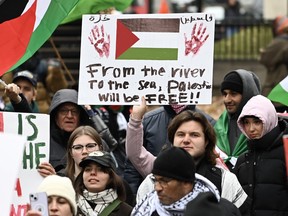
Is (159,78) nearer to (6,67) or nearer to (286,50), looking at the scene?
(6,67)

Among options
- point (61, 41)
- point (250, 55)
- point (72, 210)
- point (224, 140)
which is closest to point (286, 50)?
point (61, 41)

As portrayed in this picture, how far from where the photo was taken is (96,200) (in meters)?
9.45

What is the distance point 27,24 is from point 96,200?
6.09 ft

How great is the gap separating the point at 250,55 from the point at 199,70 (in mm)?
14757

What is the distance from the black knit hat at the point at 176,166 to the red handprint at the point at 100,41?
78.3 inches

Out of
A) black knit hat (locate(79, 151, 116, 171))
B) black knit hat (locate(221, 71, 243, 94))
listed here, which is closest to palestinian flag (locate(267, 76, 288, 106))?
black knit hat (locate(221, 71, 243, 94))

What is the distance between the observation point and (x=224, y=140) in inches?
444

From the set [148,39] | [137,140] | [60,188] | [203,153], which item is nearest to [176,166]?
[60,188]

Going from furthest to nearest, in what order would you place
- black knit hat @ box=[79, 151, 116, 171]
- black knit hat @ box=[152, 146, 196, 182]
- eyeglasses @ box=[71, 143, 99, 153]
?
eyeglasses @ box=[71, 143, 99, 153] → black knit hat @ box=[79, 151, 116, 171] → black knit hat @ box=[152, 146, 196, 182]

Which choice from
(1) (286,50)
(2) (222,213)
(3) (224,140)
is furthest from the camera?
(1) (286,50)

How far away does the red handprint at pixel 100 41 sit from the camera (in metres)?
10.5

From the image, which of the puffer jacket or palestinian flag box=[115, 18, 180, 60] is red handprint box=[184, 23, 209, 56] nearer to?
palestinian flag box=[115, 18, 180, 60]

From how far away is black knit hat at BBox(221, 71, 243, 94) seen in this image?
445 inches

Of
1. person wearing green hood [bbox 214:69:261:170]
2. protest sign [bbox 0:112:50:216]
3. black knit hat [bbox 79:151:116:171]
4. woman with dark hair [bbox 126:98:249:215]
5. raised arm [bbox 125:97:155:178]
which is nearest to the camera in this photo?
woman with dark hair [bbox 126:98:249:215]
